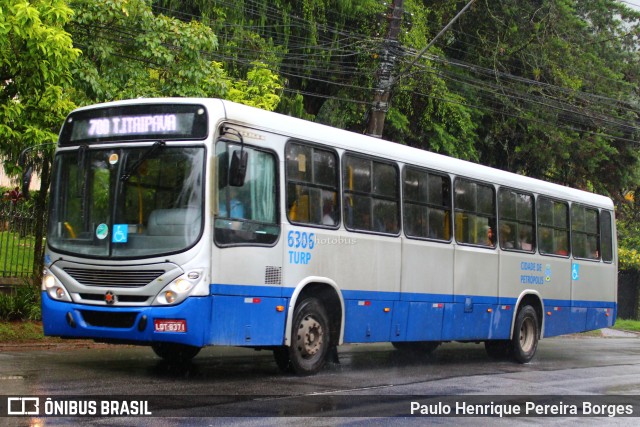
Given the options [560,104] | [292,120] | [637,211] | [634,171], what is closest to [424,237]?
[292,120]

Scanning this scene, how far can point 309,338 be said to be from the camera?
39.1 ft

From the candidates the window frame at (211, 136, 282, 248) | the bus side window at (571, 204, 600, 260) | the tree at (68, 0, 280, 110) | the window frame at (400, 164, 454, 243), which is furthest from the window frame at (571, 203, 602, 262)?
the window frame at (211, 136, 282, 248)

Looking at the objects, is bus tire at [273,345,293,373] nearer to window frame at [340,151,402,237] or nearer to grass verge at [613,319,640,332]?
window frame at [340,151,402,237]

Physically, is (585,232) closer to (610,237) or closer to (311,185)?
(610,237)

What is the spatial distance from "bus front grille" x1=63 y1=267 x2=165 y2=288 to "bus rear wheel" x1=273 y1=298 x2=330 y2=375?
2.05m

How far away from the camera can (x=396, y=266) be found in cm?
1356

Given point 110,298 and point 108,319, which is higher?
point 110,298

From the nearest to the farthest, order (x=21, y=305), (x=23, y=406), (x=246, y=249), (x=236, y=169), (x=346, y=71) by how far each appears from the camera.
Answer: (x=23, y=406) → (x=236, y=169) → (x=246, y=249) → (x=21, y=305) → (x=346, y=71)

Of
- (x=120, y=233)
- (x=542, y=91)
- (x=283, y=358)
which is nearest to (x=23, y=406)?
(x=120, y=233)

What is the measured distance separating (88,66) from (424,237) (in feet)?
20.7

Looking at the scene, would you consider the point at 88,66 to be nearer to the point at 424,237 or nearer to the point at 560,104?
the point at 424,237

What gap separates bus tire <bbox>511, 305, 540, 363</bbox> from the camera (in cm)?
1658

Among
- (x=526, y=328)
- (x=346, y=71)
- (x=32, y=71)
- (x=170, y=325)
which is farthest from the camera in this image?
(x=346, y=71)

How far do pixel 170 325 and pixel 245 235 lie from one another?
138 centimetres
